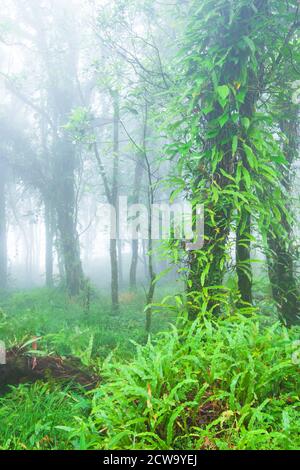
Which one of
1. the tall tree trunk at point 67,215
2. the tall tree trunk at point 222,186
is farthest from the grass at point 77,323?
the tall tree trunk at point 67,215

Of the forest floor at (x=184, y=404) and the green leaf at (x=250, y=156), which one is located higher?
the green leaf at (x=250, y=156)

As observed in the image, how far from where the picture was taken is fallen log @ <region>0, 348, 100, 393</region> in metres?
3.94

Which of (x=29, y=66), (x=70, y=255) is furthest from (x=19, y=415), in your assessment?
(x=29, y=66)

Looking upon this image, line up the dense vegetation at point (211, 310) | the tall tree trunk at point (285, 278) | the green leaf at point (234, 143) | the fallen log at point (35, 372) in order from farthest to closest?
1. the tall tree trunk at point (285, 278)
2. the fallen log at point (35, 372)
3. the green leaf at point (234, 143)
4. the dense vegetation at point (211, 310)

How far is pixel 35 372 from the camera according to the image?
402cm

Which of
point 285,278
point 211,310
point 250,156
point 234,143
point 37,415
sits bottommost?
point 37,415

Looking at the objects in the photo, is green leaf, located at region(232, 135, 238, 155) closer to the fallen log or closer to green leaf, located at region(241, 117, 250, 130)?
green leaf, located at region(241, 117, 250, 130)

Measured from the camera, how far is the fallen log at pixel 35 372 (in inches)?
155

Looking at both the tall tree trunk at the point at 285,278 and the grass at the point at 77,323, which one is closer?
the tall tree trunk at the point at 285,278

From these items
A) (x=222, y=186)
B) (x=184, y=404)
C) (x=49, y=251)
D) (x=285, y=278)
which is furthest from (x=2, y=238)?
(x=184, y=404)

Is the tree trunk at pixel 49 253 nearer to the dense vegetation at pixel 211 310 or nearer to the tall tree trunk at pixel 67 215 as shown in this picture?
the tall tree trunk at pixel 67 215

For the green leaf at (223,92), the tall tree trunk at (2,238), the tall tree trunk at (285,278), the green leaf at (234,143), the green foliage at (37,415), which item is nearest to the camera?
the green foliage at (37,415)

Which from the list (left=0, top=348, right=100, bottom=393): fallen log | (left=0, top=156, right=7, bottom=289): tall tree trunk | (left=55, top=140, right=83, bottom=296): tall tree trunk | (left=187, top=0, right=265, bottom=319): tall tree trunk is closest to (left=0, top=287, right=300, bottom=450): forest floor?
(left=0, top=348, right=100, bottom=393): fallen log

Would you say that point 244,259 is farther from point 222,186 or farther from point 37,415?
point 37,415
